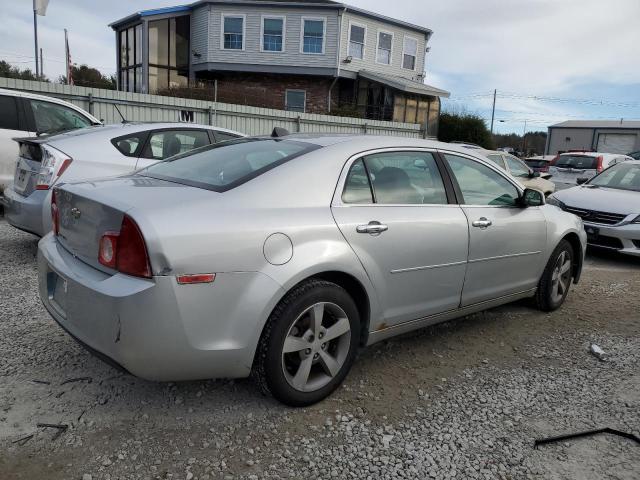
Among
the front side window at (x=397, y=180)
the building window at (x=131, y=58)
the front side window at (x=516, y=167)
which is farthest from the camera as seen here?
the building window at (x=131, y=58)

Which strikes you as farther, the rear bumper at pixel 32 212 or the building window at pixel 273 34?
the building window at pixel 273 34

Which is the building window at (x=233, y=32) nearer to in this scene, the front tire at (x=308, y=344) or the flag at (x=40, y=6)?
the flag at (x=40, y=6)

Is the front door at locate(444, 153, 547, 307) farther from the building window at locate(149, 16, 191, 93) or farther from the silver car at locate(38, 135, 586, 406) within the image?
the building window at locate(149, 16, 191, 93)

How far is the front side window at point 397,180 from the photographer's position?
3.19 m

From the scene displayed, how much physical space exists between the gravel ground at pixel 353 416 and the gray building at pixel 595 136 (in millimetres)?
49291

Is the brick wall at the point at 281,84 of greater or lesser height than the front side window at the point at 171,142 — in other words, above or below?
above

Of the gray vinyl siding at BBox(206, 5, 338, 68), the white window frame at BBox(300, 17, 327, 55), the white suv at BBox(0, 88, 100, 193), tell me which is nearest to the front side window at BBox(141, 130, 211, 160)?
the white suv at BBox(0, 88, 100, 193)

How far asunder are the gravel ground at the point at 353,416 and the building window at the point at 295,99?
77.9 feet

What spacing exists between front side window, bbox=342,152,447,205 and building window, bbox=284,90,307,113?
77.9 ft

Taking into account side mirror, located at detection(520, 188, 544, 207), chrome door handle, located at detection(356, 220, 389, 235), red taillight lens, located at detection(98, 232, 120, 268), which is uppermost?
side mirror, located at detection(520, 188, 544, 207)

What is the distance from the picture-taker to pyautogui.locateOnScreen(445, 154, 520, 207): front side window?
388 cm

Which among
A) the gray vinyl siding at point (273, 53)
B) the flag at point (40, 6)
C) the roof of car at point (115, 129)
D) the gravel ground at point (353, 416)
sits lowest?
the gravel ground at point (353, 416)

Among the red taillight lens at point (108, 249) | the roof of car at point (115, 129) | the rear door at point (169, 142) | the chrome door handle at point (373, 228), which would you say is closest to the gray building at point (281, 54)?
the rear door at point (169, 142)

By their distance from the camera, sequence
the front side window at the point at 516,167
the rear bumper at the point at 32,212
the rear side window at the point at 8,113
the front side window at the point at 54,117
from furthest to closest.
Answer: the front side window at the point at 516,167 → the front side window at the point at 54,117 → the rear side window at the point at 8,113 → the rear bumper at the point at 32,212
